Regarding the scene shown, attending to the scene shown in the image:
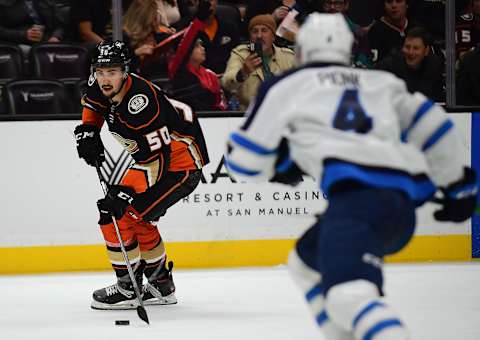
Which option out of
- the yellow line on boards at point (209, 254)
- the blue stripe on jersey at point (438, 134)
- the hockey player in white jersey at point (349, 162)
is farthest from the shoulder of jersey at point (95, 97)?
the blue stripe on jersey at point (438, 134)

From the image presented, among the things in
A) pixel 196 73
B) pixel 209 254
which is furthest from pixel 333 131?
pixel 196 73

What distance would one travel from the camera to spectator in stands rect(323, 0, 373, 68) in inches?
266

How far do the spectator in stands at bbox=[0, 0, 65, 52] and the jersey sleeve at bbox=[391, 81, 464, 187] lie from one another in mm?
3833

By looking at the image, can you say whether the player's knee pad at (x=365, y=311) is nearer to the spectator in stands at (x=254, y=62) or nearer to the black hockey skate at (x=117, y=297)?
the black hockey skate at (x=117, y=297)

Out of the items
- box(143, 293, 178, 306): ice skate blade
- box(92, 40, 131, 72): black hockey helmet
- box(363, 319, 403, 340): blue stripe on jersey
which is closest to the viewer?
box(363, 319, 403, 340): blue stripe on jersey

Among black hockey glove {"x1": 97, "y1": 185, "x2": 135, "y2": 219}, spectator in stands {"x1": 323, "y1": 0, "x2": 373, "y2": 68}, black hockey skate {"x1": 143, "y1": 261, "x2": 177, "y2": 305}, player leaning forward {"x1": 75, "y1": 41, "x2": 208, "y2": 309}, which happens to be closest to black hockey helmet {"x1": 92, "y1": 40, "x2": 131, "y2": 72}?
player leaning forward {"x1": 75, "y1": 41, "x2": 208, "y2": 309}

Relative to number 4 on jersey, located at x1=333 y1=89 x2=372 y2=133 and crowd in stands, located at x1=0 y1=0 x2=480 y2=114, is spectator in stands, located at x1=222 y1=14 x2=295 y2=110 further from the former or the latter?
number 4 on jersey, located at x1=333 y1=89 x2=372 y2=133

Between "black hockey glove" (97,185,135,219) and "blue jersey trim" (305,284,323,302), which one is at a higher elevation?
"blue jersey trim" (305,284,323,302)

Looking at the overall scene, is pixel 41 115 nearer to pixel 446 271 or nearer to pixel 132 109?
pixel 132 109

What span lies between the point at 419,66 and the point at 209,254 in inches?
66.8

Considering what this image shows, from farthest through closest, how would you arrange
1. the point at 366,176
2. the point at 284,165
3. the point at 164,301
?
the point at 164,301, the point at 284,165, the point at 366,176

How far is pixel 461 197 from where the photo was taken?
10.3ft

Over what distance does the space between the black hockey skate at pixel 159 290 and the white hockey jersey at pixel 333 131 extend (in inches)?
95.3

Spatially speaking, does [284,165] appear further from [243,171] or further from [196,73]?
[196,73]
